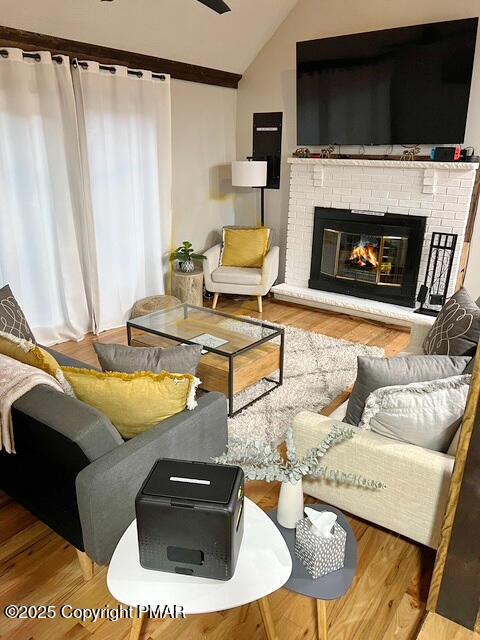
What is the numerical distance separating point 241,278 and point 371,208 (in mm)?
1442

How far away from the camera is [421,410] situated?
1.72 metres

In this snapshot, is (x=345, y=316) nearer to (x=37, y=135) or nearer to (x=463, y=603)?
(x=37, y=135)

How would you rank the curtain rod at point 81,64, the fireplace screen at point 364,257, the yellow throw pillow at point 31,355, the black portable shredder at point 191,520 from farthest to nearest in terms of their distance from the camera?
the fireplace screen at point 364,257 < the curtain rod at point 81,64 < the yellow throw pillow at point 31,355 < the black portable shredder at point 191,520

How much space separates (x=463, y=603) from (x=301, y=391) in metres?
1.82

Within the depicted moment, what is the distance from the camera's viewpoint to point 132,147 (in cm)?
427

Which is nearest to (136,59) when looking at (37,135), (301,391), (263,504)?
(37,135)

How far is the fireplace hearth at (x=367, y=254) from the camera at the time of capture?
448 cm

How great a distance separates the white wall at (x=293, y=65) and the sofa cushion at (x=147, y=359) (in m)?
3.23

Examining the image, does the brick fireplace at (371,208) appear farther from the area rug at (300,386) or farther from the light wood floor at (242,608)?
the light wood floor at (242,608)

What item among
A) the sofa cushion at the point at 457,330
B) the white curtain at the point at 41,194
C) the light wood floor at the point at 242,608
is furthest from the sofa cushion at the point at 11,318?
the sofa cushion at the point at 457,330

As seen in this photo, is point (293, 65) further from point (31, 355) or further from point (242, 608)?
point (242, 608)

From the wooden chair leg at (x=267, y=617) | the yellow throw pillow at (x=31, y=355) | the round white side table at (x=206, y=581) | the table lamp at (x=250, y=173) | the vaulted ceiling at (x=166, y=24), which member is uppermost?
the vaulted ceiling at (x=166, y=24)

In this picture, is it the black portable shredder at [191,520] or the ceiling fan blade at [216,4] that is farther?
the ceiling fan blade at [216,4]

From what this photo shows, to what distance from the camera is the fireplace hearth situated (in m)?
4.48
